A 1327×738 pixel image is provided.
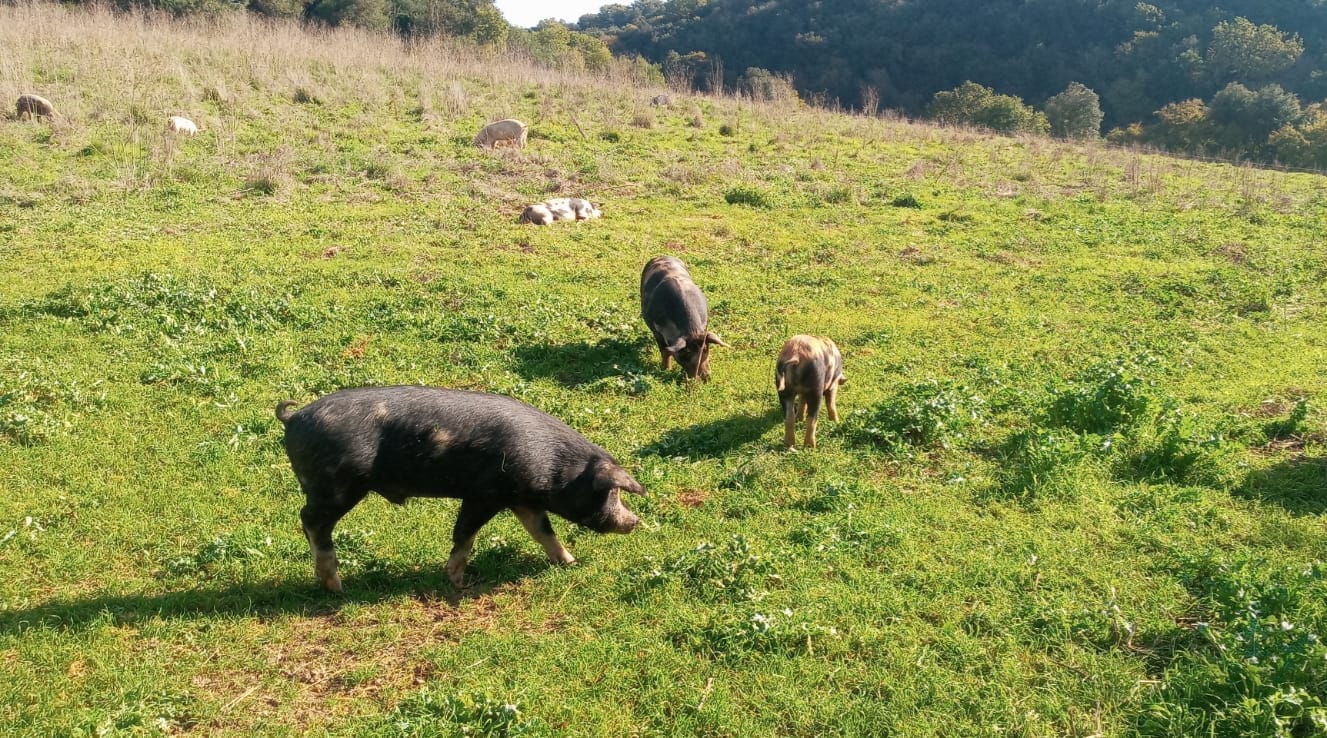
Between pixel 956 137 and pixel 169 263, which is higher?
pixel 956 137

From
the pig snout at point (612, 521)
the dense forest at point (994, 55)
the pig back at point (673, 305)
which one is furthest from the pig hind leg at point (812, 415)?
the dense forest at point (994, 55)

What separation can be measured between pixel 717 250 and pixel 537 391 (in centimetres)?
709

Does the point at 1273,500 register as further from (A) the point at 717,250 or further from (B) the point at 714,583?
(A) the point at 717,250

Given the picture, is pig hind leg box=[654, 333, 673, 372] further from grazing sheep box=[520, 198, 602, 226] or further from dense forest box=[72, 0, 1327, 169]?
dense forest box=[72, 0, 1327, 169]

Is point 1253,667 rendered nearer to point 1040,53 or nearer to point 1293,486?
point 1293,486

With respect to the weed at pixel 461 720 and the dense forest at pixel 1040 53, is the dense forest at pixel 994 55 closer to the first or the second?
the dense forest at pixel 1040 53

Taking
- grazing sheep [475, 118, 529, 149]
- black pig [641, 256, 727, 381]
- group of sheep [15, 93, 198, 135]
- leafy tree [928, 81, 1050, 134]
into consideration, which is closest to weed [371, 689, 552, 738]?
black pig [641, 256, 727, 381]

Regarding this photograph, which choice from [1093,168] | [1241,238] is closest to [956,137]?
[1093,168]

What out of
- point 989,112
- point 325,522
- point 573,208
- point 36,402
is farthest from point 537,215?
point 989,112

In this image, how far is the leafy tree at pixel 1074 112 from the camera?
159 feet

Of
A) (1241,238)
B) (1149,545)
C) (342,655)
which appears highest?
(1241,238)

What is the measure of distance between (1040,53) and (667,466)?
72.3 metres

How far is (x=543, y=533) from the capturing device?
5727mm

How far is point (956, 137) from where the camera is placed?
94.5 ft
